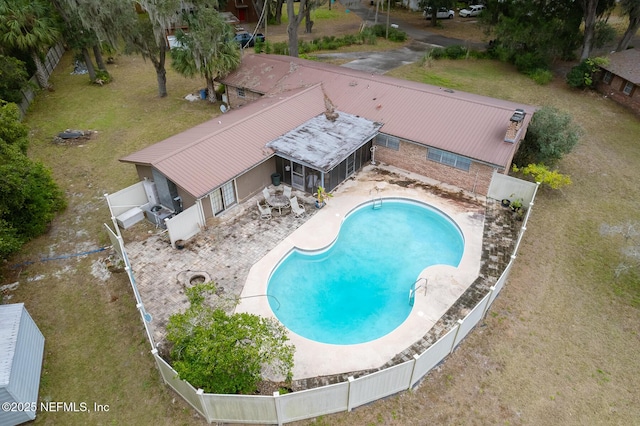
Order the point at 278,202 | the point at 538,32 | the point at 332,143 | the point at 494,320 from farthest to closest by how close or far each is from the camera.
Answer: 1. the point at 538,32
2. the point at 332,143
3. the point at 278,202
4. the point at 494,320

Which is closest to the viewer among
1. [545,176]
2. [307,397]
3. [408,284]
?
[307,397]

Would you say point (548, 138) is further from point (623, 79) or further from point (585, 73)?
point (585, 73)

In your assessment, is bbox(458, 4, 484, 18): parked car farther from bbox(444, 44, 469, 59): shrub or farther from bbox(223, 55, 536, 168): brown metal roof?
bbox(223, 55, 536, 168): brown metal roof

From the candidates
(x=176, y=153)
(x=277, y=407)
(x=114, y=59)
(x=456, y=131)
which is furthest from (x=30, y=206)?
(x=114, y=59)

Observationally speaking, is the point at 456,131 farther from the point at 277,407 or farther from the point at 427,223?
the point at 277,407

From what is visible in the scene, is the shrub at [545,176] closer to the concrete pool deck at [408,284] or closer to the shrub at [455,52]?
the concrete pool deck at [408,284]

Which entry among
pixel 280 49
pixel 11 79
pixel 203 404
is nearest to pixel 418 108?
pixel 203 404

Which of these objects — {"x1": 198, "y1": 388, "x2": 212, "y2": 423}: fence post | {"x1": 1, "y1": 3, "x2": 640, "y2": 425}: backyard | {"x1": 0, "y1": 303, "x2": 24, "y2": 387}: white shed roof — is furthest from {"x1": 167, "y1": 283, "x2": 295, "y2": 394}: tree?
{"x1": 0, "y1": 303, "x2": 24, "y2": 387}: white shed roof
